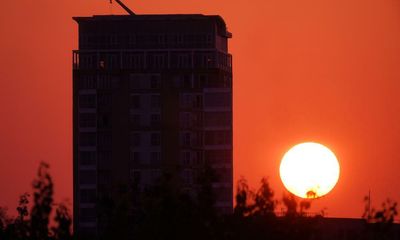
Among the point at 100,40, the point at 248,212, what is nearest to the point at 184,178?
the point at 100,40

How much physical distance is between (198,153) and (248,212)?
87831mm

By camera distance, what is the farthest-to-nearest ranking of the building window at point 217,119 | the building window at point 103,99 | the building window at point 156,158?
the building window at point 217,119, the building window at point 103,99, the building window at point 156,158

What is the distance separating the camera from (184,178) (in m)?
139

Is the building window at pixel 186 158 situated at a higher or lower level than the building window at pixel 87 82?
lower

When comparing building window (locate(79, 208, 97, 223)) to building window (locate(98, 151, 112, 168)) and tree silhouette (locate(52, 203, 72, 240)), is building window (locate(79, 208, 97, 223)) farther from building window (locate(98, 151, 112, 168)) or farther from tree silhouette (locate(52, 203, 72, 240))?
tree silhouette (locate(52, 203, 72, 240))

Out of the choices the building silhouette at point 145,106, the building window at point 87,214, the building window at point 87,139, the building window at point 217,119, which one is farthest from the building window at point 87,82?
the building window at point 87,214

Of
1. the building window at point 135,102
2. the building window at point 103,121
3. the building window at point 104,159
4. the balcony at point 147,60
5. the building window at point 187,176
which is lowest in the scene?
the building window at point 187,176

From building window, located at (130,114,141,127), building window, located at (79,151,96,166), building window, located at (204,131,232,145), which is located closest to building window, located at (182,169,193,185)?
building window, located at (204,131,232,145)

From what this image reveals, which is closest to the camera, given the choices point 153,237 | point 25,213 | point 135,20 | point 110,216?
point 153,237

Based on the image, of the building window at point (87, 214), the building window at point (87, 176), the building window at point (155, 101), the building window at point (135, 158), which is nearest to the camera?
the building window at point (87, 214)

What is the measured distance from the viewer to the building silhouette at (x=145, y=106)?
13925cm

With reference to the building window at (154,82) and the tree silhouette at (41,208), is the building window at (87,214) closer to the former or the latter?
the building window at (154,82)

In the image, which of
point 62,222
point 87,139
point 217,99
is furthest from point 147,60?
point 62,222

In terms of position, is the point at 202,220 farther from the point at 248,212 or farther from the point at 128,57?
the point at 128,57
